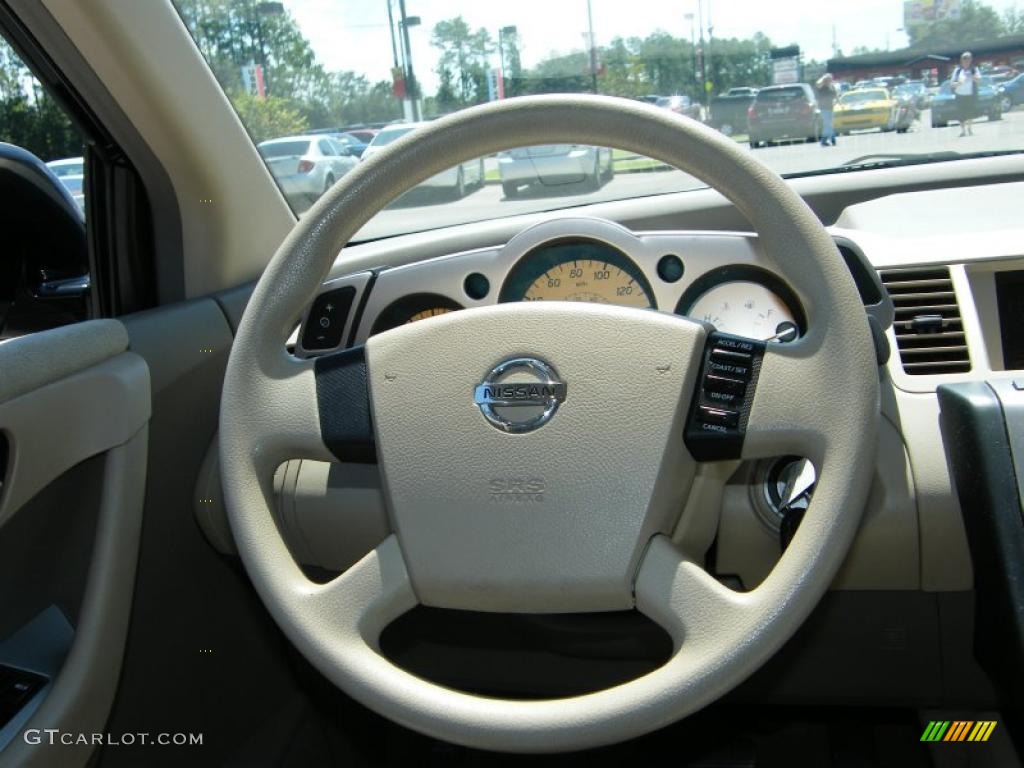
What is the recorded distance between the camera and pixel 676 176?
2.36 m

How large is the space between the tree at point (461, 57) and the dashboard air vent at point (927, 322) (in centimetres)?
91

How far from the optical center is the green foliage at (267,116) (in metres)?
2.23

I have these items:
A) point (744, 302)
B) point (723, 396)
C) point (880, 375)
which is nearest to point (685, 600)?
Result: point (723, 396)

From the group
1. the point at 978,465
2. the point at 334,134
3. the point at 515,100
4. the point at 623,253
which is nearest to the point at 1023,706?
the point at 978,465

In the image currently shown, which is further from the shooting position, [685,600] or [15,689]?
[15,689]

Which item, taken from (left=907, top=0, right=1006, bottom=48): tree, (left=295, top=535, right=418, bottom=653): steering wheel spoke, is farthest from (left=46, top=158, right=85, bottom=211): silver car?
(left=907, top=0, right=1006, bottom=48): tree

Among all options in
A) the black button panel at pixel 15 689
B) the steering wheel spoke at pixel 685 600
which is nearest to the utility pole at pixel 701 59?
the steering wheel spoke at pixel 685 600

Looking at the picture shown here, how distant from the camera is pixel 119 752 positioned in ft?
6.24

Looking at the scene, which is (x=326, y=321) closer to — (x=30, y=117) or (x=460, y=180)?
(x=460, y=180)

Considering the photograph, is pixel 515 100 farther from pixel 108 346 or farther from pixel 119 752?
pixel 119 752

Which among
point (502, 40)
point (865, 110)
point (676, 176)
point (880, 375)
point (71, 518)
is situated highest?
point (502, 40)

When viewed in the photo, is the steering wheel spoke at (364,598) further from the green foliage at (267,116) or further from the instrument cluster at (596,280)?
the green foliage at (267,116)

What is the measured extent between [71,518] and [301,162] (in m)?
0.91

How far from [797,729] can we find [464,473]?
1.37 m
